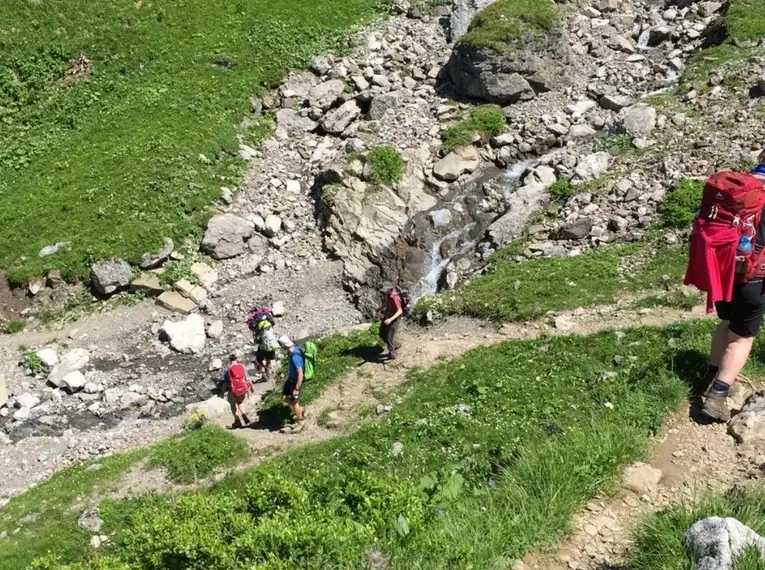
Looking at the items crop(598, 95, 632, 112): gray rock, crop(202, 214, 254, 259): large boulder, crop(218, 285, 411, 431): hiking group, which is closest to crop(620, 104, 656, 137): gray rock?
crop(598, 95, 632, 112): gray rock

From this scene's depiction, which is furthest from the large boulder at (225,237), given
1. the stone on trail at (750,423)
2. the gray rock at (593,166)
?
the stone on trail at (750,423)

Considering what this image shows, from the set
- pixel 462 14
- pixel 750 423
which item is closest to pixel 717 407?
pixel 750 423

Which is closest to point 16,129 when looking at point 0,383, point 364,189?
point 0,383

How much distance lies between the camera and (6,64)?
110 feet

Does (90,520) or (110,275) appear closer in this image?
(90,520)

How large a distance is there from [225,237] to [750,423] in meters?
21.1

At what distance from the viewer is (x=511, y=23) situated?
33.2 m

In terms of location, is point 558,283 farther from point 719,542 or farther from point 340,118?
point 340,118

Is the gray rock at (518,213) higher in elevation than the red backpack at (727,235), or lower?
A: lower

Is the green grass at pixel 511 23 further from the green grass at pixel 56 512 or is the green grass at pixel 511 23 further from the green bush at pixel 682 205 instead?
the green grass at pixel 56 512

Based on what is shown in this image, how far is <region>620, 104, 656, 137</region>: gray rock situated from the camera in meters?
26.4

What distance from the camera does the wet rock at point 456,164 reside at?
28797mm

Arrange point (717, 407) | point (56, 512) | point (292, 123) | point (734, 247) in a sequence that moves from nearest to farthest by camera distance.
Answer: point (734, 247), point (717, 407), point (56, 512), point (292, 123)

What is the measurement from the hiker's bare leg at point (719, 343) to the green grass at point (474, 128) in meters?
20.7
